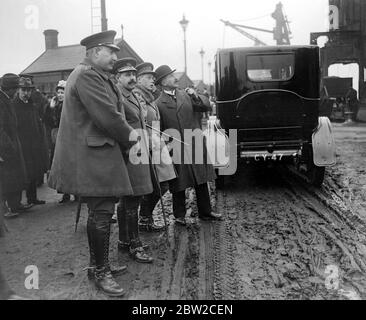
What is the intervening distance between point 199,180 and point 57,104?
2.75m

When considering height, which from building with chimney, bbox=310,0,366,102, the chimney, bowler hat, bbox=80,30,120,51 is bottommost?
bowler hat, bbox=80,30,120,51

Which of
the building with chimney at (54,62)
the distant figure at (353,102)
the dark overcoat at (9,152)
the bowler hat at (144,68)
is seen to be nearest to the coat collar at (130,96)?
the bowler hat at (144,68)

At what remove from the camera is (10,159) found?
585cm

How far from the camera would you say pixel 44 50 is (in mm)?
30719

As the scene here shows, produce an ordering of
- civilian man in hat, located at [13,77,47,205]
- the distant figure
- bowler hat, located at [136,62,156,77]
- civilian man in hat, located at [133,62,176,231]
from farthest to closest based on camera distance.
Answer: the distant figure
civilian man in hat, located at [13,77,47,205]
bowler hat, located at [136,62,156,77]
civilian man in hat, located at [133,62,176,231]

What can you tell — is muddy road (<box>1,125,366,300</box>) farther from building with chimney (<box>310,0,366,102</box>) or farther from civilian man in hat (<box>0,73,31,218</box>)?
building with chimney (<box>310,0,366,102</box>)

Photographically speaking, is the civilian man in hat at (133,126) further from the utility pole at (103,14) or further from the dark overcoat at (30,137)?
the utility pole at (103,14)

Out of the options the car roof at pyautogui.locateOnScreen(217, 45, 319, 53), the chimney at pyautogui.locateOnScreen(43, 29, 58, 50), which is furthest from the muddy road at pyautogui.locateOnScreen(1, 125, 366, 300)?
the chimney at pyautogui.locateOnScreen(43, 29, 58, 50)

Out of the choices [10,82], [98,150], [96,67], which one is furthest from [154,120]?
[10,82]

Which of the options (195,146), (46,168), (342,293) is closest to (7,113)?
(46,168)

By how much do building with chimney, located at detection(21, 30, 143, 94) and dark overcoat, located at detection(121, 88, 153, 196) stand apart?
20200 mm

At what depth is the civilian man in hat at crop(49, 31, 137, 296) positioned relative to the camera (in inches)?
131

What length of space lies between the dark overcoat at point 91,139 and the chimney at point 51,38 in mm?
28107

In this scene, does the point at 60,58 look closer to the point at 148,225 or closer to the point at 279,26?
the point at 279,26
